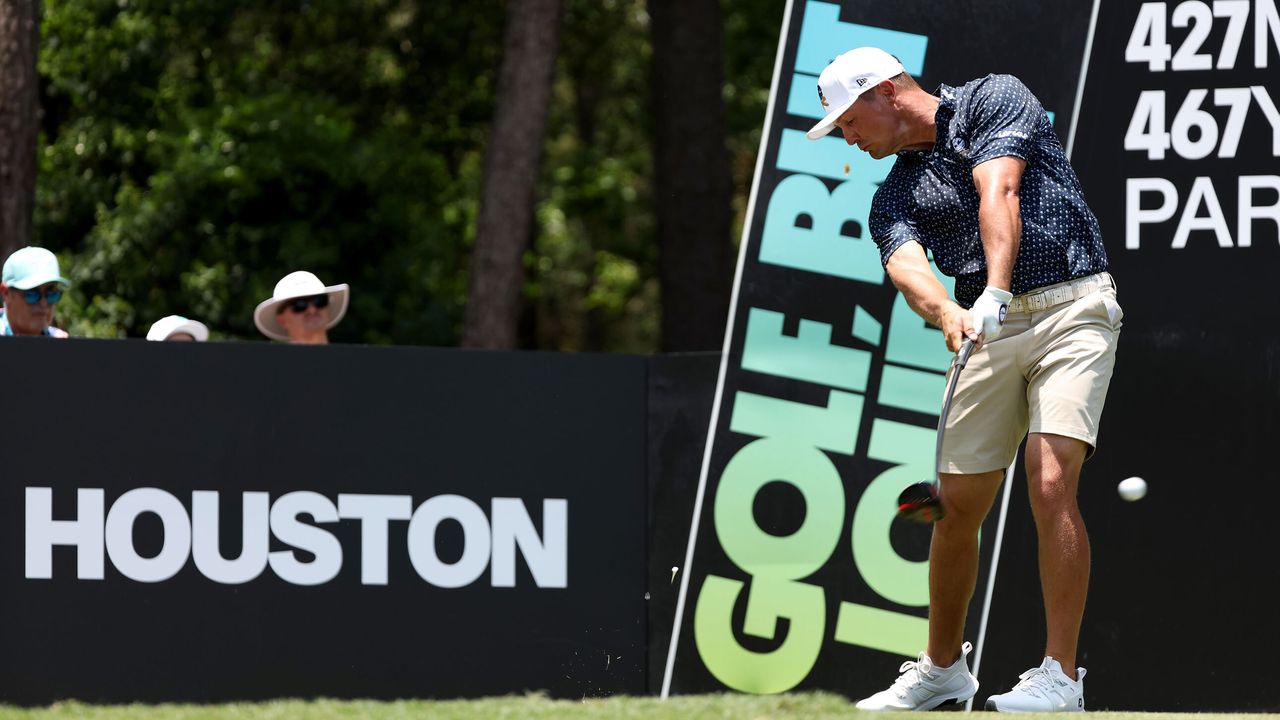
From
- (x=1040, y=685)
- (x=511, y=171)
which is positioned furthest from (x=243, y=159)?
(x=1040, y=685)

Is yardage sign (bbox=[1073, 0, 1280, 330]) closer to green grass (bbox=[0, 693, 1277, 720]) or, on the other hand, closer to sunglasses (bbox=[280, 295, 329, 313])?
green grass (bbox=[0, 693, 1277, 720])

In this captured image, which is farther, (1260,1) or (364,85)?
(364,85)

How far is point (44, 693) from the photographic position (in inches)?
208

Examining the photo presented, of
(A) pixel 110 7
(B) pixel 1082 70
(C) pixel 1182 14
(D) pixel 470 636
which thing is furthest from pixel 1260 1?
(A) pixel 110 7

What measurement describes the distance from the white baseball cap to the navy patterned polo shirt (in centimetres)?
18

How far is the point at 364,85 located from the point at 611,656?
11303mm

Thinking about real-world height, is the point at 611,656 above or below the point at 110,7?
below

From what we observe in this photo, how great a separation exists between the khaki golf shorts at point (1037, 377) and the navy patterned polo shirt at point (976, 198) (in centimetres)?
7

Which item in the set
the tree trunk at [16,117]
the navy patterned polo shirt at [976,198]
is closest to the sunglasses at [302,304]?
the tree trunk at [16,117]

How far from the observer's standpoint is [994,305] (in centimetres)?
414

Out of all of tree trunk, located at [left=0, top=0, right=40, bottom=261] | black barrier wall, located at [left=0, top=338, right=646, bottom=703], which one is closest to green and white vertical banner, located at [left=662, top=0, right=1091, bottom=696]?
black barrier wall, located at [left=0, top=338, right=646, bottom=703]

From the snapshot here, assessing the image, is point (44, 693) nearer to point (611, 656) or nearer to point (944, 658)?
point (611, 656)

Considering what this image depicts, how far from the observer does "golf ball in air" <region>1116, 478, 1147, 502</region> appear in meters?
4.95

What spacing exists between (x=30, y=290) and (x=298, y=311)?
111 cm
